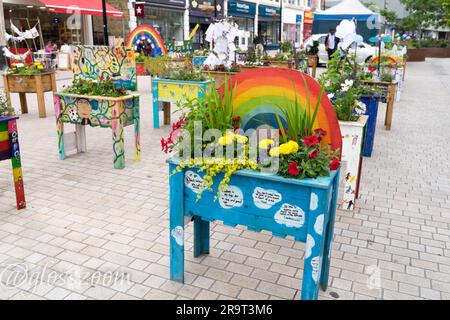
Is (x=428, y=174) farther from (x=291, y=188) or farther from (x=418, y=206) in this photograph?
(x=291, y=188)

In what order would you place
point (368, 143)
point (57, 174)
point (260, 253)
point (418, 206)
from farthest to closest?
point (368, 143) < point (57, 174) < point (418, 206) < point (260, 253)

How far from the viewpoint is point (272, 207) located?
106 inches

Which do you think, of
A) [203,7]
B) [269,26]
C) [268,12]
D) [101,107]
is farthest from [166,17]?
[101,107]

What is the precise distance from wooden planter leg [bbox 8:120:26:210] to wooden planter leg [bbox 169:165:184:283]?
2130mm

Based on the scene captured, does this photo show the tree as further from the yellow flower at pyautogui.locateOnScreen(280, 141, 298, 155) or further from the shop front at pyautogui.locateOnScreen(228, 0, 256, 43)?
the yellow flower at pyautogui.locateOnScreen(280, 141, 298, 155)

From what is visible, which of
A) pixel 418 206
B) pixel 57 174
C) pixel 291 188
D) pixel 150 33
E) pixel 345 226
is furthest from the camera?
pixel 150 33

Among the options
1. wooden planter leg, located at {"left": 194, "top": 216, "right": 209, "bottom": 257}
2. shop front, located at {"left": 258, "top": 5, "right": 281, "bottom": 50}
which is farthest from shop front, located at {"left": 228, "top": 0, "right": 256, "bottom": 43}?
wooden planter leg, located at {"left": 194, "top": 216, "right": 209, "bottom": 257}

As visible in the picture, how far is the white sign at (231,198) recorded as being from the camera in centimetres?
279

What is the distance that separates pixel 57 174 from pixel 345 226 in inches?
143

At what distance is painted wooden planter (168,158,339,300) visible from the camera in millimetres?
2577

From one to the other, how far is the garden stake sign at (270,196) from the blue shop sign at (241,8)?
1181 inches

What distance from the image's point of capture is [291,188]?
2607 mm

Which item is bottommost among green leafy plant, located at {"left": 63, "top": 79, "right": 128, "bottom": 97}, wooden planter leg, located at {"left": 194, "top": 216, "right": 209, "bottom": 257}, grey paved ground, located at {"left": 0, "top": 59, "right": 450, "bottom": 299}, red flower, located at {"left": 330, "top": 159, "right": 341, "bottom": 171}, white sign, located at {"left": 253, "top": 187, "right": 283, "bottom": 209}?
grey paved ground, located at {"left": 0, "top": 59, "right": 450, "bottom": 299}
